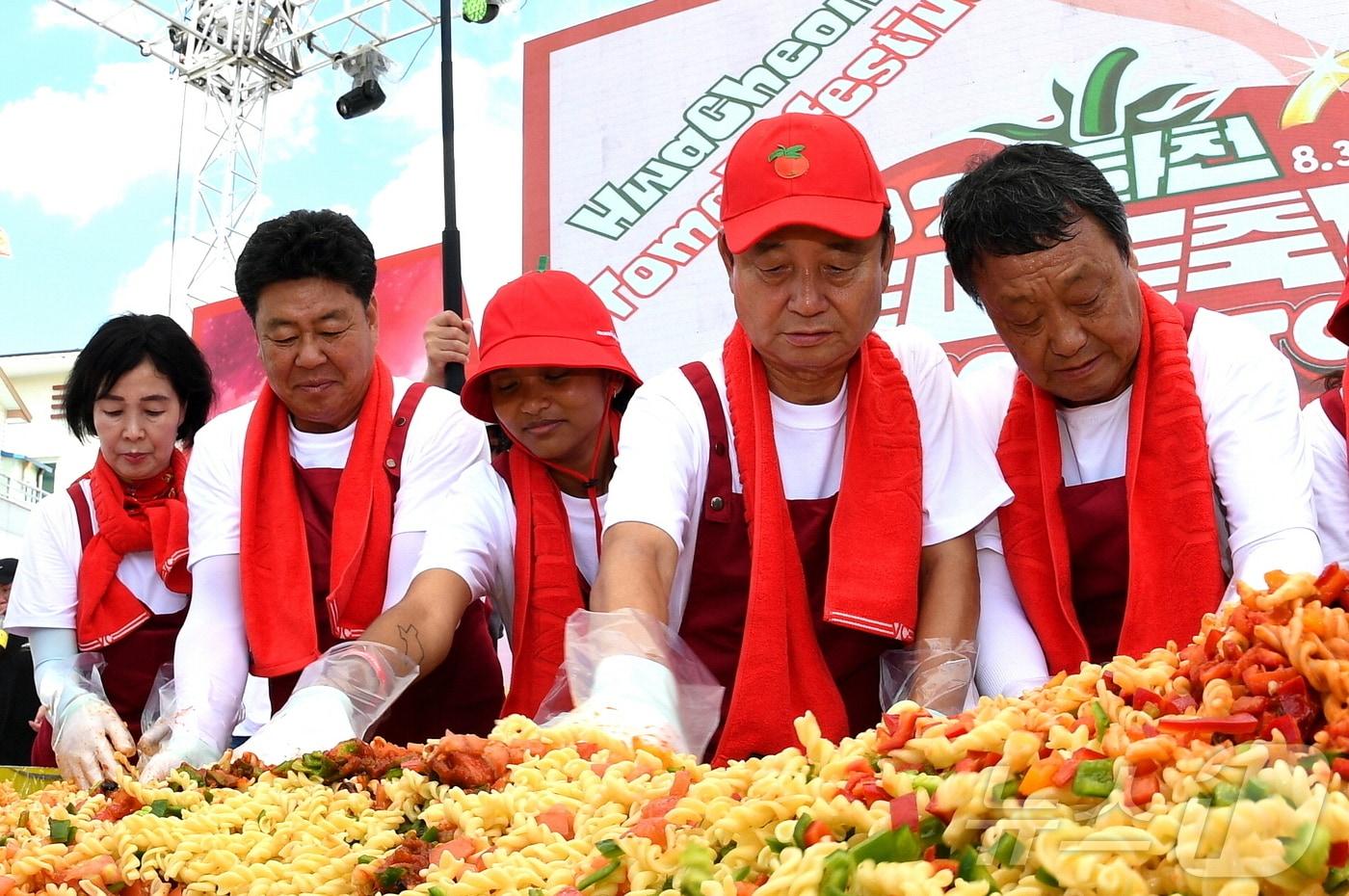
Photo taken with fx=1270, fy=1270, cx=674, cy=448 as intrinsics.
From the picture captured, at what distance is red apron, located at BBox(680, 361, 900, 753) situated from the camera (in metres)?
2.22

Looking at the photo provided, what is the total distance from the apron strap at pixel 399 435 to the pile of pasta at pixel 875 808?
112 centimetres

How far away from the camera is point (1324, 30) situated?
477 cm

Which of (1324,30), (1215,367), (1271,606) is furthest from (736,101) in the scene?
(1271,606)

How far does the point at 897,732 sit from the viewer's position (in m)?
1.18

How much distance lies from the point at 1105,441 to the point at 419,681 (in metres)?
1.48

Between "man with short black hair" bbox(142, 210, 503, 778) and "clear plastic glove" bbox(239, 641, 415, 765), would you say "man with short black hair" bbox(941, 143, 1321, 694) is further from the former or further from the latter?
"man with short black hair" bbox(142, 210, 503, 778)

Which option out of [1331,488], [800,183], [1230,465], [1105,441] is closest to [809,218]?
[800,183]

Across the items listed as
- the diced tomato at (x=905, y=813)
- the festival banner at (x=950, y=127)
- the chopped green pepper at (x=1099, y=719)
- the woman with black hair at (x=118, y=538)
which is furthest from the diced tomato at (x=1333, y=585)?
the festival banner at (x=950, y=127)

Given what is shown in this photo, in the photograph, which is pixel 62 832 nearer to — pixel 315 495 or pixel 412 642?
pixel 412 642

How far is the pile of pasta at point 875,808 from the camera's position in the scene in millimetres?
831

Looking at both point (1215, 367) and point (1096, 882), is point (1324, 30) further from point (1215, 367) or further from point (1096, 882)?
point (1096, 882)

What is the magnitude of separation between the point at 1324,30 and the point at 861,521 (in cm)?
376

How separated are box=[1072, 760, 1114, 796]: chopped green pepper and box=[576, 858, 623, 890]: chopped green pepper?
396 mm

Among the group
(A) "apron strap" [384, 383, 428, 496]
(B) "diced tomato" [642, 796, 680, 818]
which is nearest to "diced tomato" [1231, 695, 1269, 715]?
(B) "diced tomato" [642, 796, 680, 818]
